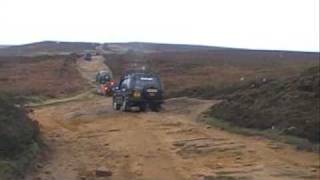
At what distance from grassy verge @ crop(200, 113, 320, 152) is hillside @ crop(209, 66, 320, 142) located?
0.21 meters

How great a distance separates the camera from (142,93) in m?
34.8

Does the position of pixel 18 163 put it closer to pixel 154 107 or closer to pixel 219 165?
pixel 219 165

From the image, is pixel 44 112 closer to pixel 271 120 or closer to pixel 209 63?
pixel 271 120

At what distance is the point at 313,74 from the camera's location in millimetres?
28828

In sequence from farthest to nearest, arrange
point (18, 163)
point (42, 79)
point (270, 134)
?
point (42, 79) < point (270, 134) < point (18, 163)

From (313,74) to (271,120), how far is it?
5.92 metres

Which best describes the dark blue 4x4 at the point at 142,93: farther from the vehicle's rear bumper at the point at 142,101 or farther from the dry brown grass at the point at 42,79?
the dry brown grass at the point at 42,79

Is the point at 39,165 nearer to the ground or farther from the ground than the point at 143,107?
farther from the ground

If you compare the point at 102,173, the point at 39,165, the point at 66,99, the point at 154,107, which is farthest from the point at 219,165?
the point at 66,99

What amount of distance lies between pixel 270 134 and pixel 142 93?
13304 mm

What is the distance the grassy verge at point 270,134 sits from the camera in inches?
770

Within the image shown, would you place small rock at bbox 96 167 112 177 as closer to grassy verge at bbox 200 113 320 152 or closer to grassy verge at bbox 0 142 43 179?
grassy verge at bbox 0 142 43 179

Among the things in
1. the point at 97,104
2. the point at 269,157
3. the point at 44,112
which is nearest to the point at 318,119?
the point at 269,157

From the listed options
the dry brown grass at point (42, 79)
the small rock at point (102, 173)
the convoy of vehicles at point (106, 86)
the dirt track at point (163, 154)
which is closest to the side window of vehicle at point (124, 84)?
the dirt track at point (163, 154)
